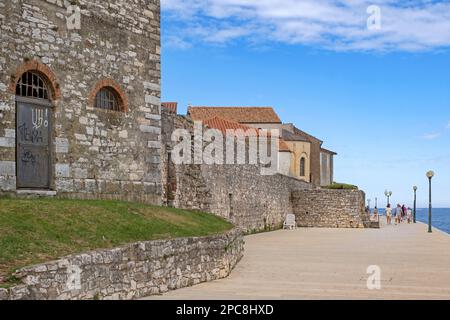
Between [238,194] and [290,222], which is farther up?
[238,194]

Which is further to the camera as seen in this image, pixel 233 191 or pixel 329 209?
pixel 329 209

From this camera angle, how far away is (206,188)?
24641 mm

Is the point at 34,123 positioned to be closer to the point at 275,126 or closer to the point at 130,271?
the point at 130,271

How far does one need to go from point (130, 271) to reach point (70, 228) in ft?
4.58

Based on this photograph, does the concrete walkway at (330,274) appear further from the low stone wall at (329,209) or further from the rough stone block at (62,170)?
the low stone wall at (329,209)

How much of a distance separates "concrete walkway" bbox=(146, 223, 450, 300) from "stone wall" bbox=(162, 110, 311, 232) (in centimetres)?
309

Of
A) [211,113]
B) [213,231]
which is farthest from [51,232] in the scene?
A: [211,113]

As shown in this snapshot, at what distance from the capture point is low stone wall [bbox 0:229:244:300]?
884 centimetres

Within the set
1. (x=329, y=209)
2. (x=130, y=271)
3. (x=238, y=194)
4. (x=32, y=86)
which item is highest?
(x=32, y=86)

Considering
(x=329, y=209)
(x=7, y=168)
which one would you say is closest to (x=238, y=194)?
(x=329, y=209)

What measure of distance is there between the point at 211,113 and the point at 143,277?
52.0 metres

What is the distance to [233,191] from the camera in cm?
2911

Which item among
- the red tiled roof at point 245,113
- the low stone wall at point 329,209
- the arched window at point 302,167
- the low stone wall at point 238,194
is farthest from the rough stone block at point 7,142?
the arched window at point 302,167
